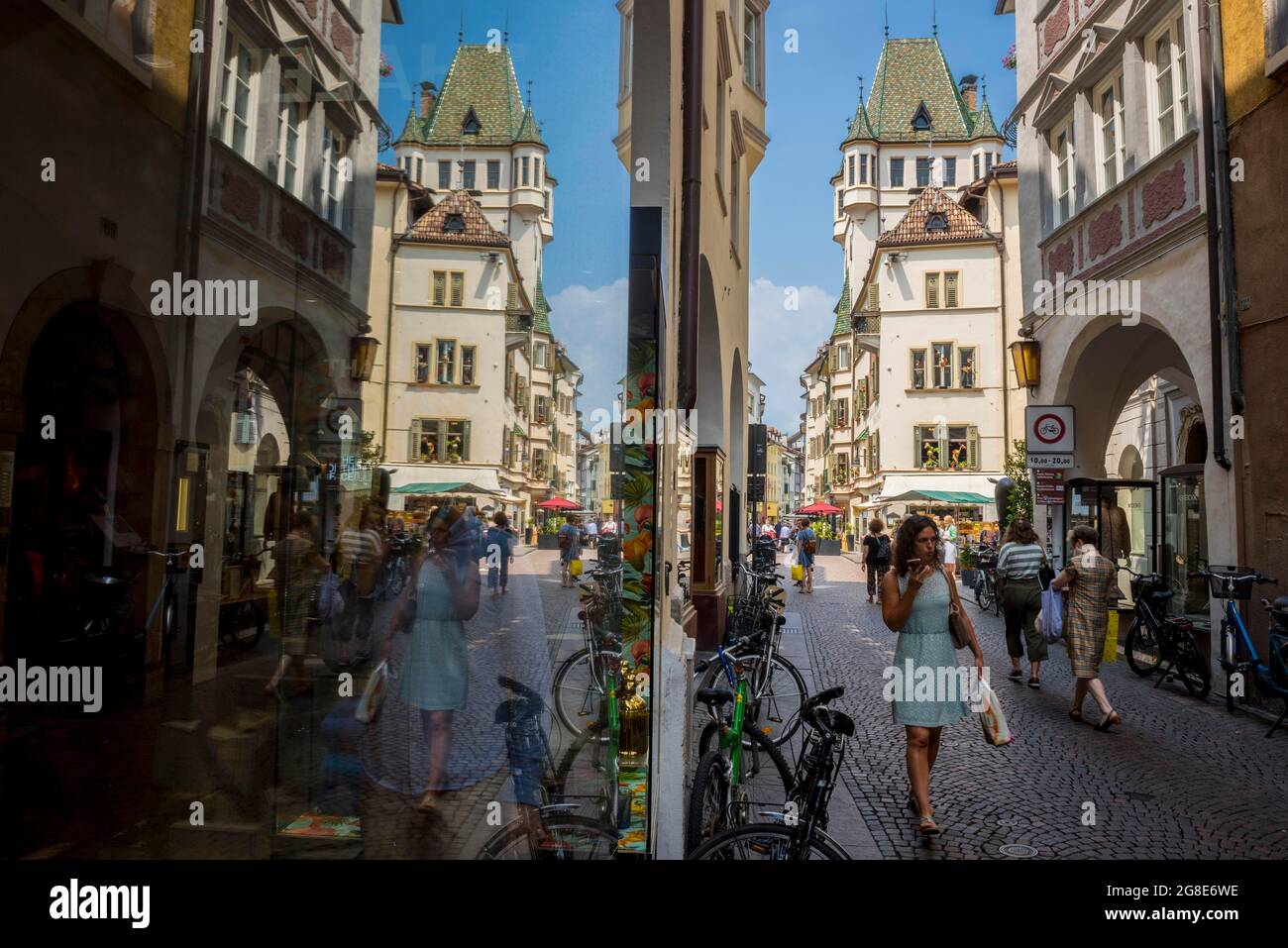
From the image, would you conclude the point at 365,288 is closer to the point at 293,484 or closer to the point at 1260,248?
the point at 293,484

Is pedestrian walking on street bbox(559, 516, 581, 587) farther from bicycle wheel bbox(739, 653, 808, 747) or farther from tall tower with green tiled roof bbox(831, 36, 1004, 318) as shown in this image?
tall tower with green tiled roof bbox(831, 36, 1004, 318)

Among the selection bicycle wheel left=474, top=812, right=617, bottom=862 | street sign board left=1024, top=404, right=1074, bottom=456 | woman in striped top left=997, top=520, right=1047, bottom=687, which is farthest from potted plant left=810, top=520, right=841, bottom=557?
bicycle wheel left=474, top=812, right=617, bottom=862

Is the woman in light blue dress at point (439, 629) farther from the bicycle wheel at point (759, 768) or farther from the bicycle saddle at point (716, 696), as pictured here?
the bicycle wheel at point (759, 768)

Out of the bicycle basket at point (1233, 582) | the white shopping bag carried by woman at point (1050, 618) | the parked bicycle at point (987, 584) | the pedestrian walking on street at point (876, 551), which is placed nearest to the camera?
the bicycle basket at point (1233, 582)

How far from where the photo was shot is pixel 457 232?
2.27 meters

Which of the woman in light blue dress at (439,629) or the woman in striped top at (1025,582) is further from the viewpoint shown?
the woman in striped top at (1025,582)

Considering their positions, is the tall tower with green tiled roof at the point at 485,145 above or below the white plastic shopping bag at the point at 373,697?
above

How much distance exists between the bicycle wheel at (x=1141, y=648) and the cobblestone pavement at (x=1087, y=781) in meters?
0.46

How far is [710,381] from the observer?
10.1 m

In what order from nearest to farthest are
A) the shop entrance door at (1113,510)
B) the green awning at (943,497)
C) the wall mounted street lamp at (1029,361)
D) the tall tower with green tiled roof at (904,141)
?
the shop entrance door at (1113,510) < the wall mounted street lamp at (1029,361) < the green awning at (943,497) < the tall tower with green tiled roof at (904,141)

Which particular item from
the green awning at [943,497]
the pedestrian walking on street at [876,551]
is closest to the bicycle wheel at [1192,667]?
the pedestrian walking on street at [876,551]

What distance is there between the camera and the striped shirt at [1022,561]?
26.3 feet

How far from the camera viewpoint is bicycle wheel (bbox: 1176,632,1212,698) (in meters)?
7.47
